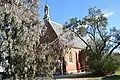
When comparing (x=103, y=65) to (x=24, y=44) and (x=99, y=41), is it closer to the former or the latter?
(x=99, y=41)

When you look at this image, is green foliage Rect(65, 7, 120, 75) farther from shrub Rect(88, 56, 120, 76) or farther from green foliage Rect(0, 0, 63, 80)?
green foliage Rect(0, 0, 63, 80)

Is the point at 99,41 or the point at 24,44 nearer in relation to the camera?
the point at 24,44

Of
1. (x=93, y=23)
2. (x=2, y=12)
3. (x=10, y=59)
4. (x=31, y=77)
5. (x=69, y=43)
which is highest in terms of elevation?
(x=93, y=23)

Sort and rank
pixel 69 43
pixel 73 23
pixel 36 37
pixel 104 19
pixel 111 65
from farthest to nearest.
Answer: pixel 73 23 < pixel 104 19 < pixel 111 65 < pixel 69 43 < pixel 36 37

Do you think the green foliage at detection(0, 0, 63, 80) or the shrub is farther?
the shrub

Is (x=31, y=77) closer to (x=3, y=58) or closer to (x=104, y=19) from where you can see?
(x=3, y=58)

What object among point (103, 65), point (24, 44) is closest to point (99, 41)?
point (103, 65)

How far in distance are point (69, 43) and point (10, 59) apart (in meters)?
2.87

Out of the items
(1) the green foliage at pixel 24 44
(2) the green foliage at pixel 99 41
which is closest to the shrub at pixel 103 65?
(2) the green foliage at pixel 99 41

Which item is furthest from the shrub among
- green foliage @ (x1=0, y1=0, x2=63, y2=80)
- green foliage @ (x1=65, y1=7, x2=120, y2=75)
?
green foliage @ (x1=0, y1=0, x2=63, y2=80)

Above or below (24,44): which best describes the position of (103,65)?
above

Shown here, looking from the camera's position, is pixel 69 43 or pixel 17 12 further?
pixel 69 43

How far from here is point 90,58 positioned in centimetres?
3559

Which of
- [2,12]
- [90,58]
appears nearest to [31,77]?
[2,12]
